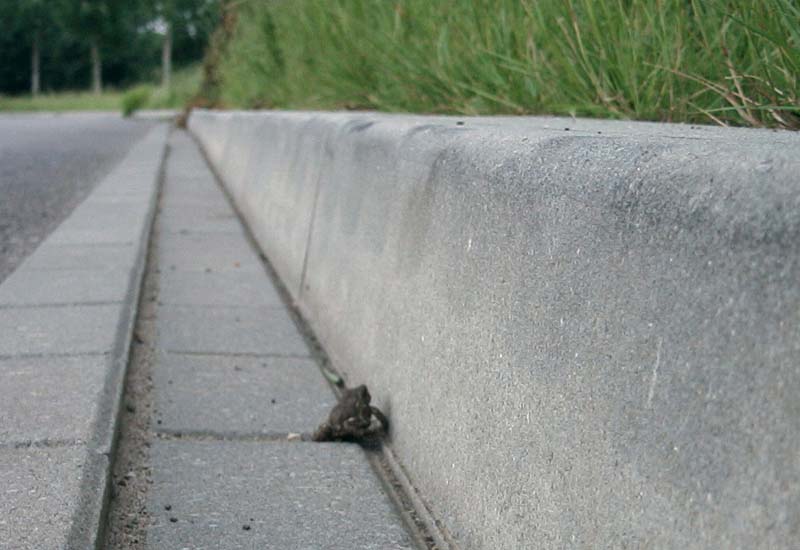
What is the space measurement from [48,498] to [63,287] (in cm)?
176

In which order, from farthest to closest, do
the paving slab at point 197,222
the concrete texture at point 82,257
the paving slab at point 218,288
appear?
1. the paving slab at point 197,222
2. the concrete texture at point 82,257
3. the paving slab at point 218,288

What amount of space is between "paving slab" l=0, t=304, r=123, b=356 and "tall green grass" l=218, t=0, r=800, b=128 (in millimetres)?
1160

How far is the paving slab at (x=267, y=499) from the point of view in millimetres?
1668

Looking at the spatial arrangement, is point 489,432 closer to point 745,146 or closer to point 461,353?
point 461,353

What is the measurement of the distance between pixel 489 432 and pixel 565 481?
285 millimetres

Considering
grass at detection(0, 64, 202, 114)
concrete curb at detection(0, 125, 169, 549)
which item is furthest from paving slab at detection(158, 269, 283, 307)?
grass at detection(0, 64, 202, 114)

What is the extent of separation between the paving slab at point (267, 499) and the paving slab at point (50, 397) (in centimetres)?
16

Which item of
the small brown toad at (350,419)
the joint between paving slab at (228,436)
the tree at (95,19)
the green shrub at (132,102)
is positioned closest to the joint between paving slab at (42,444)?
the joint between paving slab at (228,436)

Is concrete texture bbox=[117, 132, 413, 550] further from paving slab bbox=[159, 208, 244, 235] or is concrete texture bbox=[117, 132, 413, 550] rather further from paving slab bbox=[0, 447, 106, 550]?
paving slab bbox=[159, 208, 244, 235]

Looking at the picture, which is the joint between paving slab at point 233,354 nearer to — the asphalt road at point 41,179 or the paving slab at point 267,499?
the paving slab at point 267,499

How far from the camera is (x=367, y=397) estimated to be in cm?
221

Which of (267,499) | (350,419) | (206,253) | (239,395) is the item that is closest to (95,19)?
(206,253)

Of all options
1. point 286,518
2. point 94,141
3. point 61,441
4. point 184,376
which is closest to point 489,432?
point 286,518

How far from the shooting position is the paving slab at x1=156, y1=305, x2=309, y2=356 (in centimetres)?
291
